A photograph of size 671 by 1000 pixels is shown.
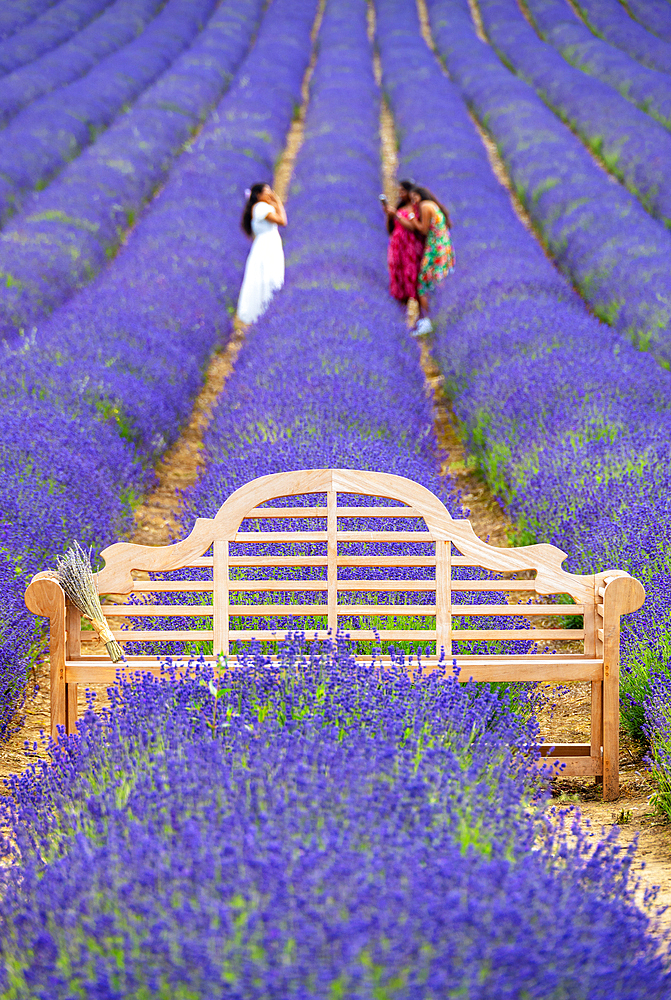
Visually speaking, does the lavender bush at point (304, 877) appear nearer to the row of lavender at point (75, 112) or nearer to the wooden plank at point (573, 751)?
the wooden plank at point (573, 751)

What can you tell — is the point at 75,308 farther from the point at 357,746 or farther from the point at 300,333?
the point at 357,746

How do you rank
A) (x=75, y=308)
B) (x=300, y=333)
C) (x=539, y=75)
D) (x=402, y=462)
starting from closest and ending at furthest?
(x=402, y=462), (x=300, y=333), (x=75, y=308), (x=539, y=75)

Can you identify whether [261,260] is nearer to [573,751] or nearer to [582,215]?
[582,215]

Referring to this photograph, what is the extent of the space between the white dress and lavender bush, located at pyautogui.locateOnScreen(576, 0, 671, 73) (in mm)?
11460

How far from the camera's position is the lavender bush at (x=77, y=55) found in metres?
13.7

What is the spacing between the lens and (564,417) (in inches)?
157

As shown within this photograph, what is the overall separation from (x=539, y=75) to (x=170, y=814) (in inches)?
676

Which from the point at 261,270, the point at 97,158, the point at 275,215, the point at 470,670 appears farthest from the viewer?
the point at 97,158

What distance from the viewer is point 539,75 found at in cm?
1627

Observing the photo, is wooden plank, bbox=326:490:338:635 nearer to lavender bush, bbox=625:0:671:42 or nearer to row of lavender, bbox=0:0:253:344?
row of lavender, bbox=0:0:253:344

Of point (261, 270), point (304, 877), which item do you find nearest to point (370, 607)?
point (304, 877)

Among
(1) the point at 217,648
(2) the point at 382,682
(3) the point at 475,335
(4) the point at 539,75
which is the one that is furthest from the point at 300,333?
(4) the point at 539,75

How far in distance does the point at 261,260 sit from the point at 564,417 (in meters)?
4.12

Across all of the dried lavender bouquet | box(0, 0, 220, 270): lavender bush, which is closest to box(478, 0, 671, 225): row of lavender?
box(0, 0, 220, 270): lavender bush
